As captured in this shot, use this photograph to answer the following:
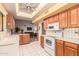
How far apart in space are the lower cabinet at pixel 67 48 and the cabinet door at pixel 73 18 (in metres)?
0.58

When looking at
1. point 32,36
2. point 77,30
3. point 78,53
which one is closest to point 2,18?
point 77,30

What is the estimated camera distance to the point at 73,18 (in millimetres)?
2947

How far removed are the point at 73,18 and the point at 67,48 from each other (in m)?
0.88

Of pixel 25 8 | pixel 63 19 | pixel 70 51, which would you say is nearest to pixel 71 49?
pixel 70 51

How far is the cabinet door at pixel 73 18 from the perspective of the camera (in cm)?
280

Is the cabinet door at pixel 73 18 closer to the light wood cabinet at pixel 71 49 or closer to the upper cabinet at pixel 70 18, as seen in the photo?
the upper cabinet at pixel 70 18

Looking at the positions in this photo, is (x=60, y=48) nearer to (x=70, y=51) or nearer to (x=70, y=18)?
(x=70, y=51)

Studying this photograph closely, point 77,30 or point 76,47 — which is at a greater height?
point 77,30

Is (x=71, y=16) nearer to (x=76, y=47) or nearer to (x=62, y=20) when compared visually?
(x=62, y=20)

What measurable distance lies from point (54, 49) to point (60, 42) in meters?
0.49

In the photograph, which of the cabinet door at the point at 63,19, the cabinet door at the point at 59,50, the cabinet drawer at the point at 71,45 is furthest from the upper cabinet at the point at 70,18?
the cabinet door at the point at 59,50

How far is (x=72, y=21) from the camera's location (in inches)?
118

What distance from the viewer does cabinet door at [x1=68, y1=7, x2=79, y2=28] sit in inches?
110

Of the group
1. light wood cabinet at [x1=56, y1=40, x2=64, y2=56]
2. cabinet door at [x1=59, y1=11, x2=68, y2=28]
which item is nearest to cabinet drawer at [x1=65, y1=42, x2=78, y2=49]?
light wood cabinet at [x1=56, y1=40, x2=64, y2=56]
